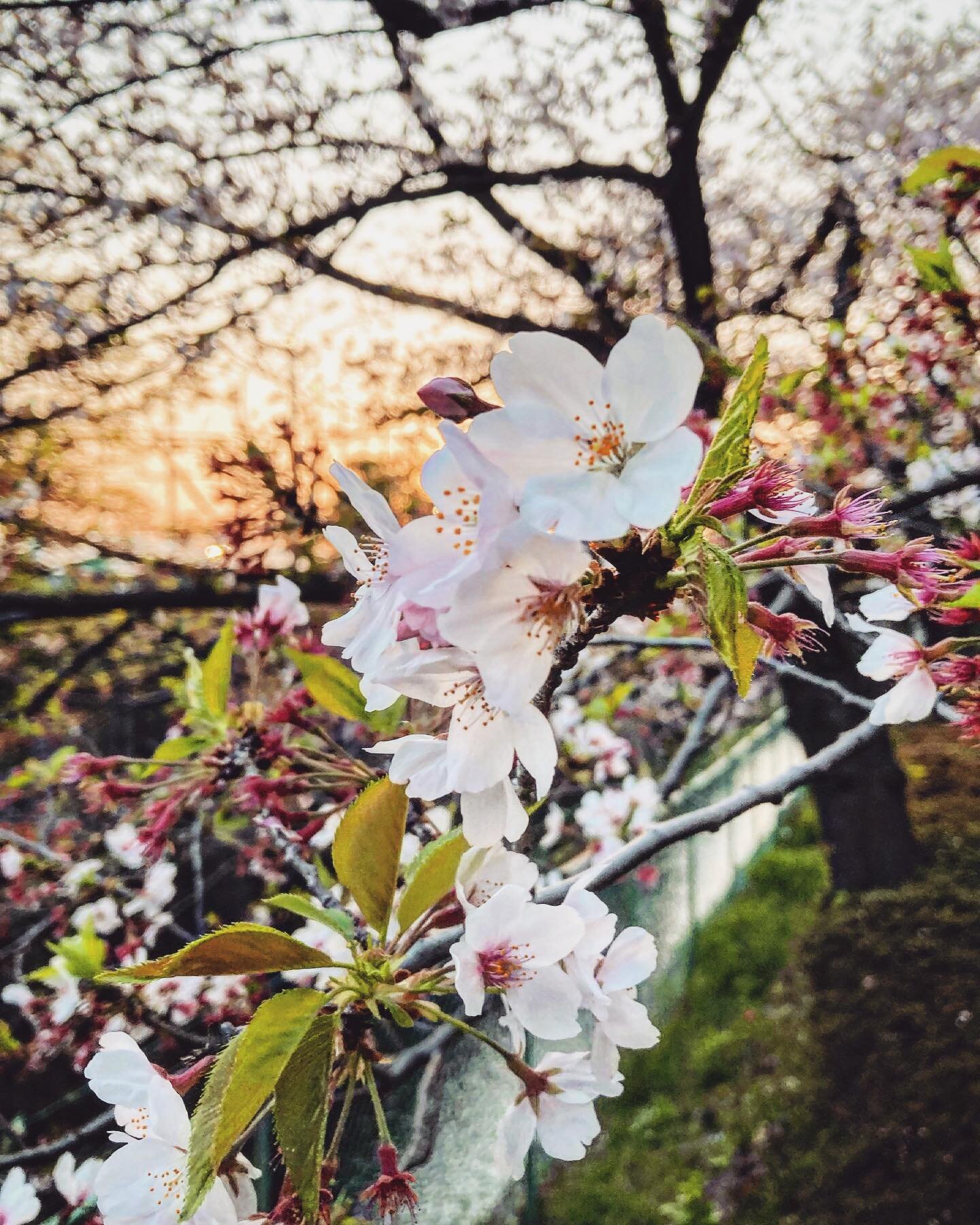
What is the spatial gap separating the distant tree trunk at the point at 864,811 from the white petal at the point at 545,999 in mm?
3883

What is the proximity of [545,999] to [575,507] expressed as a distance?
49 cm

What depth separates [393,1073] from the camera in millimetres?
1118

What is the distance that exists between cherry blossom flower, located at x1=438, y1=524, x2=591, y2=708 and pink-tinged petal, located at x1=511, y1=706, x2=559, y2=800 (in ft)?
0.18

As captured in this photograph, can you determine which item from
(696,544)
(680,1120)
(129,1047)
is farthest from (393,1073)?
(680,1120)

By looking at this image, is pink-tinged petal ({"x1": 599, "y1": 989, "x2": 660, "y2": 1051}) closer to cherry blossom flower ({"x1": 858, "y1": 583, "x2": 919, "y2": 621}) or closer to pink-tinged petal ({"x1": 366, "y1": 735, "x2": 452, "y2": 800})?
pink-tinged petal ({"x1": 366, "y1": 735, "x2": 452, "y2": 800})

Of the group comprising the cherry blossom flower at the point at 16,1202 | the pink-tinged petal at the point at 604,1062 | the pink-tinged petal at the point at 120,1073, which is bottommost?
the cherry blossom flower at the point at 16,1202

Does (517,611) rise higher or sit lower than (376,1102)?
higher

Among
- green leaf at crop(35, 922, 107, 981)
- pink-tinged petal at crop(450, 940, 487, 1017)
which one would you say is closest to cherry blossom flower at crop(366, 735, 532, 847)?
pink-tinged petal at crop(450, 940, 487, 1017)

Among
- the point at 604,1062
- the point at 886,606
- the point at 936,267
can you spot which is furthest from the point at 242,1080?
the point at 936,267

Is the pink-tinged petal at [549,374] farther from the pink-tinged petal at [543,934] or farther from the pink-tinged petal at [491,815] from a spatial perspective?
the pink-tinged petal at [543,934]

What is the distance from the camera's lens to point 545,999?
0.71 m

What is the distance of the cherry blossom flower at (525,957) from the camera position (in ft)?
2.21

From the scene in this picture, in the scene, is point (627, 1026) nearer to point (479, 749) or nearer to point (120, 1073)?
point (479, 749)

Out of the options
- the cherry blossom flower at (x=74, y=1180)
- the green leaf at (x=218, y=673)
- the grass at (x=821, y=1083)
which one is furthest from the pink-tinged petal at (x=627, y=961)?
the grass at (x=821, y=1083)
